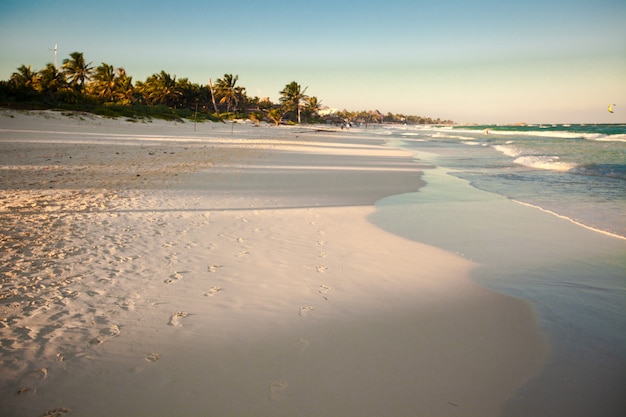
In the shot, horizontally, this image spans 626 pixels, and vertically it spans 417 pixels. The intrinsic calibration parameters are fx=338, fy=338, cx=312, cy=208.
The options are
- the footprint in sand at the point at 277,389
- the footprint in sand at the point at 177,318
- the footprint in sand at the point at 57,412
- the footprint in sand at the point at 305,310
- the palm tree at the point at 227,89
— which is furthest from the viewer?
the palm tree at the point at 227,89

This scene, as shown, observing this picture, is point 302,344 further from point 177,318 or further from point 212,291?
point 212,291

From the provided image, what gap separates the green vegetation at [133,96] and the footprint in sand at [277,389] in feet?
116

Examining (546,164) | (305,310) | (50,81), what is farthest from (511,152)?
(50,81)

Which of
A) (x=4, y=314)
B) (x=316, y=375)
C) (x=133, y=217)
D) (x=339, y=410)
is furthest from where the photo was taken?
(x=133, y=217)

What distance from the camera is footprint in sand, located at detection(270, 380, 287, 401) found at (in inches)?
83.4

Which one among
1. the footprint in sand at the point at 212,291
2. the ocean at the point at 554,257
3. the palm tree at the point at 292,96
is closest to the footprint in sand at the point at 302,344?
the footprint in sand at the point at 212,291

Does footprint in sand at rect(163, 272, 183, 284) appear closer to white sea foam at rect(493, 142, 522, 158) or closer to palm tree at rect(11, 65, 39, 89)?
white sea foam at rect(493, 142, 522, 158)

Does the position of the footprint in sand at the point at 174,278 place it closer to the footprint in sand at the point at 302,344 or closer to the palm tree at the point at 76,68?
the footprint in sand at the point at 302,344

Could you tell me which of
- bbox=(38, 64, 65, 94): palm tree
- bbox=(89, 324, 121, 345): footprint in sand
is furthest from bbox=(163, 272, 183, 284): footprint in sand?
bbox=(38, 64, 65, 94): palm tree

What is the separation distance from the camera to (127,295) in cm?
322

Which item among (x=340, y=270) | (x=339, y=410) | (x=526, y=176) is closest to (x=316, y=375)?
(x=339, y=410)

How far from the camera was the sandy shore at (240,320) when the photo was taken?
83.7 inches

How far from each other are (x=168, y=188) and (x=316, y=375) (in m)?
7.17

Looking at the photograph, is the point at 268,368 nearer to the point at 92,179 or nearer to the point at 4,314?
the point at 4,314
